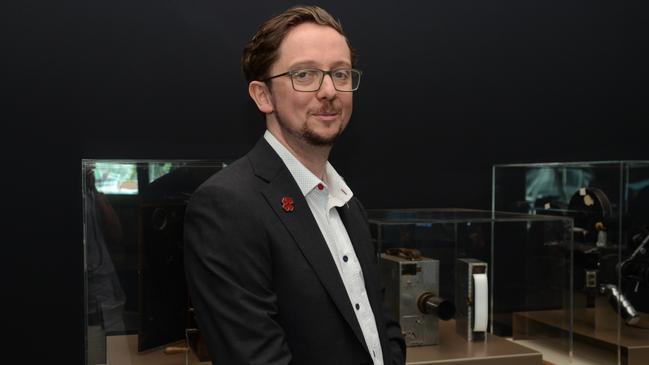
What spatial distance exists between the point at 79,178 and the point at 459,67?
5.50 ft

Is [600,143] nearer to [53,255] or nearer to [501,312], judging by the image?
[501,312]

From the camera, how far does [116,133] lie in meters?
2.57

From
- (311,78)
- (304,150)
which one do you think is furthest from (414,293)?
(311,78)

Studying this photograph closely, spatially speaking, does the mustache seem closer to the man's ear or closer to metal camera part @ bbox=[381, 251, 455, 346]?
the man's ear

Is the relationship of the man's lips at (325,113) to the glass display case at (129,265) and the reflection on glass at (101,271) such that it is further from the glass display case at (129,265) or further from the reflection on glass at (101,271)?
the reflection on glass at (101,271)

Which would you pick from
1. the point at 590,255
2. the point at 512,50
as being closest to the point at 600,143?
the point at 512,50

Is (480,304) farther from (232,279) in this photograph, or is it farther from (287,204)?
(232,279)

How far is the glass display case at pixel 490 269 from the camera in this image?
7.48 feet

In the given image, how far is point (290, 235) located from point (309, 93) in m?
0.33

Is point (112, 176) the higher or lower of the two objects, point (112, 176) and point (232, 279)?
the higher

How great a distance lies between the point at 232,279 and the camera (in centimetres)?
131

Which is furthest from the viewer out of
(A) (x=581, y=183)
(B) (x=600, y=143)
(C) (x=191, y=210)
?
(B) (x=600, y=143)

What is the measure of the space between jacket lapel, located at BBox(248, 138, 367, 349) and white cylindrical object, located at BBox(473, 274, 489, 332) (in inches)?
39.4

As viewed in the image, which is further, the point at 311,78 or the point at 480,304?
the point at 480,304
